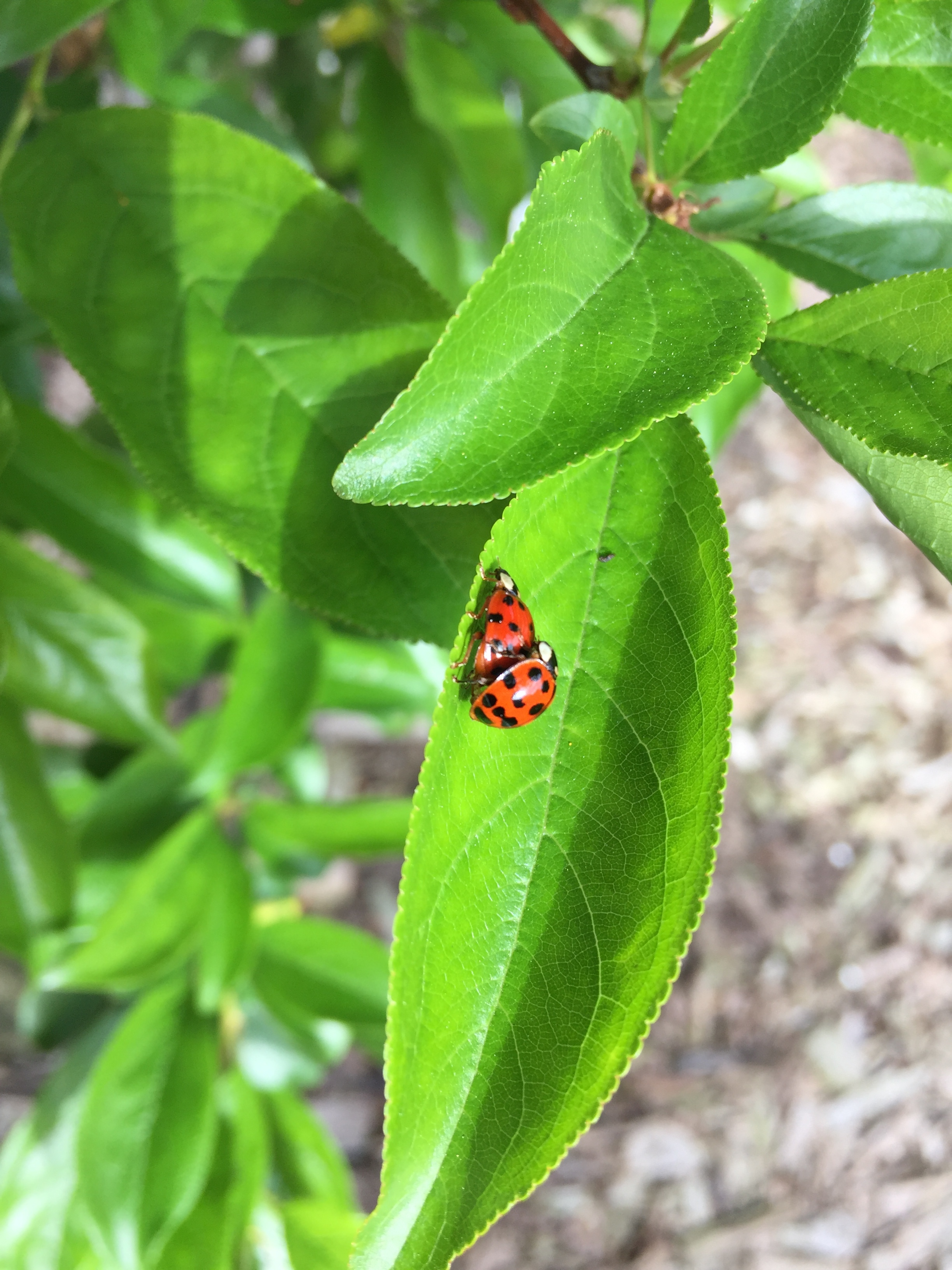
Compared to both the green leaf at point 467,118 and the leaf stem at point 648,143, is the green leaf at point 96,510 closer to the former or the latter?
the green leaf at point 467,118

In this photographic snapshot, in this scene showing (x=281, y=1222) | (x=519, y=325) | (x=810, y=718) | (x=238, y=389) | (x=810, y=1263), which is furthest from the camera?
(x=810, y=718)

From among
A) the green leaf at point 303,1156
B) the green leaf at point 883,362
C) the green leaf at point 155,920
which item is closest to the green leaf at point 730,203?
the green leaf at point 883,362

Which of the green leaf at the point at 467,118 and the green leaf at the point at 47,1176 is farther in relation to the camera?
the green leaf at the point at 47,1176

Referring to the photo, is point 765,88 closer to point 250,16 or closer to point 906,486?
point 906,486

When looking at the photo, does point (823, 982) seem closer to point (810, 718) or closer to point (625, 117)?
point (810, 718)

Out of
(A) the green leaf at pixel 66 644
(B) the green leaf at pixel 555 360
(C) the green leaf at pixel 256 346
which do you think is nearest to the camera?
(B) the green leaf at pixel 555 360

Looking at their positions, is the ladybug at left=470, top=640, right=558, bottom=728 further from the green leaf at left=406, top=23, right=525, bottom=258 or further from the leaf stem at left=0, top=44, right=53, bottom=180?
the green leaf at left=406, top=23, right=525, bottom=258

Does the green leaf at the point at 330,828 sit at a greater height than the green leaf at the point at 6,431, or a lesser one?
lesser

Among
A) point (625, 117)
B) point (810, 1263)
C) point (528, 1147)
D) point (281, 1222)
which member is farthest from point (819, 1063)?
point (625, 117)
